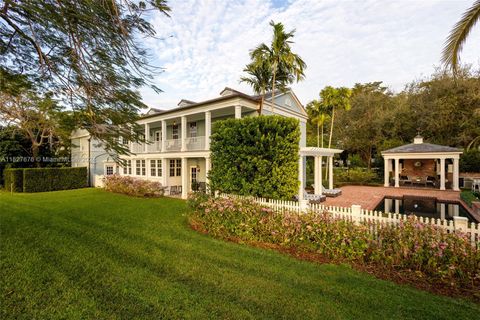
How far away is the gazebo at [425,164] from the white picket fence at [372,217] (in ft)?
48.0

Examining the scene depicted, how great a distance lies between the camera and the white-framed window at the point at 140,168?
1817 centimetres

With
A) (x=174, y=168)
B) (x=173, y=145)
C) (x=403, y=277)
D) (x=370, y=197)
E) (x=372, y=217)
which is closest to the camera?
(x=403, y=277)

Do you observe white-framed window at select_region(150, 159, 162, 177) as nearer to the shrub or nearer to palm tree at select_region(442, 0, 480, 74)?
the shrub

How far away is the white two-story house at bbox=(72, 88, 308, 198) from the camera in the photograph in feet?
41.1

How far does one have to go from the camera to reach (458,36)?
4.65 metres

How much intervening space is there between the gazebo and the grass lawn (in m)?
18.5

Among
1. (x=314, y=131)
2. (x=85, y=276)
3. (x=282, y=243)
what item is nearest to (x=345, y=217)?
(x=282, y=243)

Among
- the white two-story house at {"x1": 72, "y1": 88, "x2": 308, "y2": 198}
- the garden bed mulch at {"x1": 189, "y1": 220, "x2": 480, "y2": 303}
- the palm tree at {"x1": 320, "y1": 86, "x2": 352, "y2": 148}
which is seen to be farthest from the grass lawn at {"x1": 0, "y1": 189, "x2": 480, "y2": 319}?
Result: the palm tree at {"x1": 320, "y1": 86, "x2": 352, "y2": 148}

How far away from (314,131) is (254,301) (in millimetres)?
35141

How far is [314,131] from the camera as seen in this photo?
117 ft

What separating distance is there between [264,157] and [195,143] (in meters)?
7.31

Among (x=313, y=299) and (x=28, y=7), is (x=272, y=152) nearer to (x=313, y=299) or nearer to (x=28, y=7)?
(x=313, y=299)

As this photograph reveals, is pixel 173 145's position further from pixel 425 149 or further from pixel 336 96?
pixel 425 149

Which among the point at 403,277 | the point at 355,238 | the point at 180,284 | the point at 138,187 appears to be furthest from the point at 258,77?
the point at 180,284
